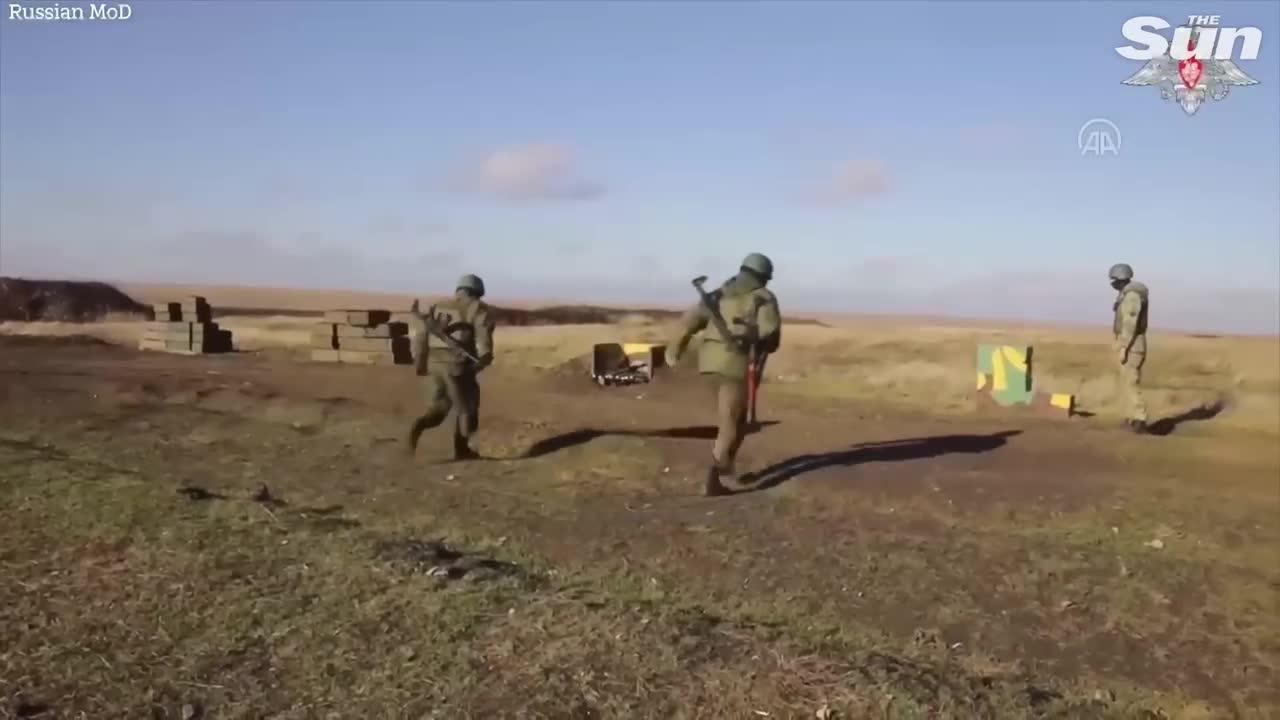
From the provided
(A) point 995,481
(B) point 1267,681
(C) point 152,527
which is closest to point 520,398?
(A) point 995,481

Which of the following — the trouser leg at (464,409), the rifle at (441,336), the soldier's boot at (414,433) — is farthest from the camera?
the soldier's boot at (414,433)

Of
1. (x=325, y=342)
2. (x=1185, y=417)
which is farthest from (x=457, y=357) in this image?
(x=325, y=342)

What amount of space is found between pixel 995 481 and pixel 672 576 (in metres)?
4.70

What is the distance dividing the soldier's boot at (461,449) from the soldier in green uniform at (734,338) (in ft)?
9.43

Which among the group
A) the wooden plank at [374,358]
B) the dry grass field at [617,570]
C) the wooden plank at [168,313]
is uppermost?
the wooden plank at [168,313]

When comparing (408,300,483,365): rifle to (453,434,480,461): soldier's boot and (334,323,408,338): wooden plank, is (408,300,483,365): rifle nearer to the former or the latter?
(453,434,480,461): soldier's boot

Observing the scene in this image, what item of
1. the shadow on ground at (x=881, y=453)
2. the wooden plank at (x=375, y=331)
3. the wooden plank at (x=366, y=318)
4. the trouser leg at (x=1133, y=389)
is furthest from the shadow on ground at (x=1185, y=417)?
the wooden plank at (x=366, y=318)

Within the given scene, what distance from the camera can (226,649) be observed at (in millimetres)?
5820

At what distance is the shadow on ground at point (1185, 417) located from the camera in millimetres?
16125

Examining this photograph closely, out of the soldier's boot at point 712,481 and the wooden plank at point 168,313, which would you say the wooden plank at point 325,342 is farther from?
the soldier's boot at point 712,481

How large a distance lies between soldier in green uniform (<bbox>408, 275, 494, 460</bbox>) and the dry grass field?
0.46 m

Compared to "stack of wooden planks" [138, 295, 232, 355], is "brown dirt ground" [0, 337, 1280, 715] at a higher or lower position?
lower

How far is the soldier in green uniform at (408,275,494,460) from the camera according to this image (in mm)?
11500

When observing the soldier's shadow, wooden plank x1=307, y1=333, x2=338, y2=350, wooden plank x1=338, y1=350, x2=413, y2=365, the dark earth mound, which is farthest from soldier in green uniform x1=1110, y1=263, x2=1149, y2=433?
the dark earth mound
